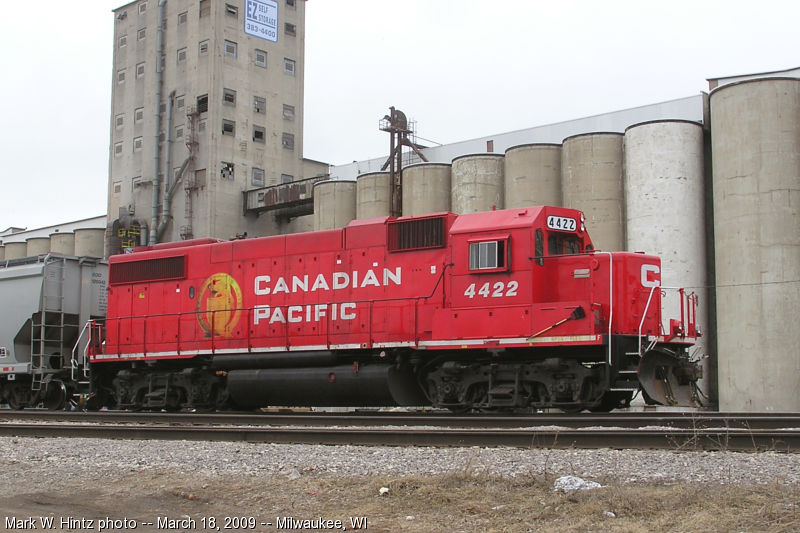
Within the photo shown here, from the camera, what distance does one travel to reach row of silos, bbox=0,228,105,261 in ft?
162

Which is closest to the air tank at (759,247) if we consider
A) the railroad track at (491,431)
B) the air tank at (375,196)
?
the railroad track at (491,431)

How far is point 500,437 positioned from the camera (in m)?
9.22

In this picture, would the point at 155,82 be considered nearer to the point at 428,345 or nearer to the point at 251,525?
the point at 428,345

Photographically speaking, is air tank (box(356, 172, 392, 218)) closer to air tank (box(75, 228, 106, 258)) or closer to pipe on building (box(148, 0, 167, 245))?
pipe on building (box(148, 0, 167, 245))

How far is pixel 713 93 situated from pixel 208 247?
17529 millimetres

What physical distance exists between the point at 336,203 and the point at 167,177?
14103 millimetres

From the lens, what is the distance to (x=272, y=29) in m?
48.4

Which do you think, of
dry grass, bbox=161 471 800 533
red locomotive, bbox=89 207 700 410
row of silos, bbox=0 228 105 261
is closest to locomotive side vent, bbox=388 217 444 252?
red locomotive, bbox=89 207 700 410

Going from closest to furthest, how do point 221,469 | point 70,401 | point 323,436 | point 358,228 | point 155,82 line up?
point 221,469 < point 323,436 < point 358,228 < point 70,401 < point 155,82

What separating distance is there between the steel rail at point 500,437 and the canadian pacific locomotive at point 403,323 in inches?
138

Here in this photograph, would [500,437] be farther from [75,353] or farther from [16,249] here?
[16,249]

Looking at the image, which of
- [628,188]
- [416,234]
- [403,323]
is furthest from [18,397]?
[628,188]

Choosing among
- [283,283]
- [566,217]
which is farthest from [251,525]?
[283,283]

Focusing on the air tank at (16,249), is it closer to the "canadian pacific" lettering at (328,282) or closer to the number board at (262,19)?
the number board at (262,19)
